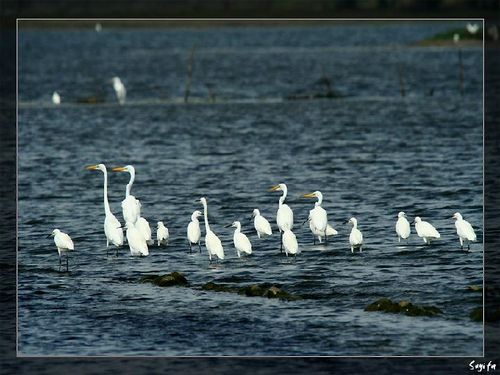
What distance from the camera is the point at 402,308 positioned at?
1997 cm

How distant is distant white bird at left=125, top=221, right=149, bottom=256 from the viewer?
24.6m

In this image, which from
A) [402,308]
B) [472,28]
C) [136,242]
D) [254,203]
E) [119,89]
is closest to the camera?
[402,308]

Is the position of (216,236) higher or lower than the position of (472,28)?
lower

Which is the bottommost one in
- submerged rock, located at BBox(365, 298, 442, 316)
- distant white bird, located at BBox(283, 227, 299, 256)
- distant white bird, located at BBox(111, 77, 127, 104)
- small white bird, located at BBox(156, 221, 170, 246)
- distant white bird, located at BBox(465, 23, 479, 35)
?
submerged rock, located at BBox(365, 298, 442, 316)

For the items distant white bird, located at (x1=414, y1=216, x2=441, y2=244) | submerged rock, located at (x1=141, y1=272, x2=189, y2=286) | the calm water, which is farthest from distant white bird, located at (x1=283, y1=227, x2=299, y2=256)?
submerged rock, located at (x1=141, y1=272, x2=189, y2=286)

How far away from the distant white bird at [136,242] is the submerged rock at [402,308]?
544 cm

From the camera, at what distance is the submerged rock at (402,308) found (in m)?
19.9

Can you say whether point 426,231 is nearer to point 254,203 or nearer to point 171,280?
point 171,280

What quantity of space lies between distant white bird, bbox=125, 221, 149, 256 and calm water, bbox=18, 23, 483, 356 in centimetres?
27

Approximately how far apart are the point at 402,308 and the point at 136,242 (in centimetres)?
613

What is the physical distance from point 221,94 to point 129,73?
23.3 m

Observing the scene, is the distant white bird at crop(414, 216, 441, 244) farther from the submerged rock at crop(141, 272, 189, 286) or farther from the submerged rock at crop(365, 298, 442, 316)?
the submerged rock at crop(365, 298, 442, 316)

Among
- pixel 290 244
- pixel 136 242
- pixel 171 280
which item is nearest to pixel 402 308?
pixel 171 280

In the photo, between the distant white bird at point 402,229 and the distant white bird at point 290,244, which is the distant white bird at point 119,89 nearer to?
the distant white bird at point 402,229
